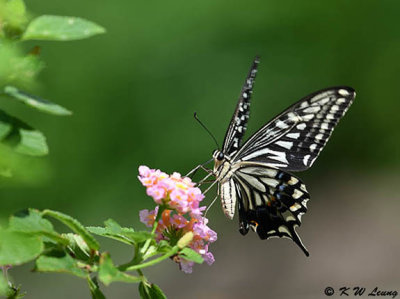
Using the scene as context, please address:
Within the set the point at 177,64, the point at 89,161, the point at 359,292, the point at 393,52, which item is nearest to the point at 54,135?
the point at 89,161

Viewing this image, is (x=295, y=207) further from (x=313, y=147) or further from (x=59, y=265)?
(x=59, y=265)

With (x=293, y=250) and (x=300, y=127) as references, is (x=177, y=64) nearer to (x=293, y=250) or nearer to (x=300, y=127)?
(x=293, y=250)

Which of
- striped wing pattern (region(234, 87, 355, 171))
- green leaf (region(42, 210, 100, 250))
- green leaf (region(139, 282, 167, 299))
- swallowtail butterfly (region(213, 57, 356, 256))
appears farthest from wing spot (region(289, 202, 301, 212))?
green leaf (region(42, 210, 100, 250))

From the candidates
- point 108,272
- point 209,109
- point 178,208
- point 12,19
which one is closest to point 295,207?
point 178,208

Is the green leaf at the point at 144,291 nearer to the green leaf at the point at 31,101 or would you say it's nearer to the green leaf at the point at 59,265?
the green leaf at the point at 59,265

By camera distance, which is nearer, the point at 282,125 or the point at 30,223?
the point at 30,223

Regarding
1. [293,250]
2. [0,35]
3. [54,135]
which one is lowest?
[293,250]
